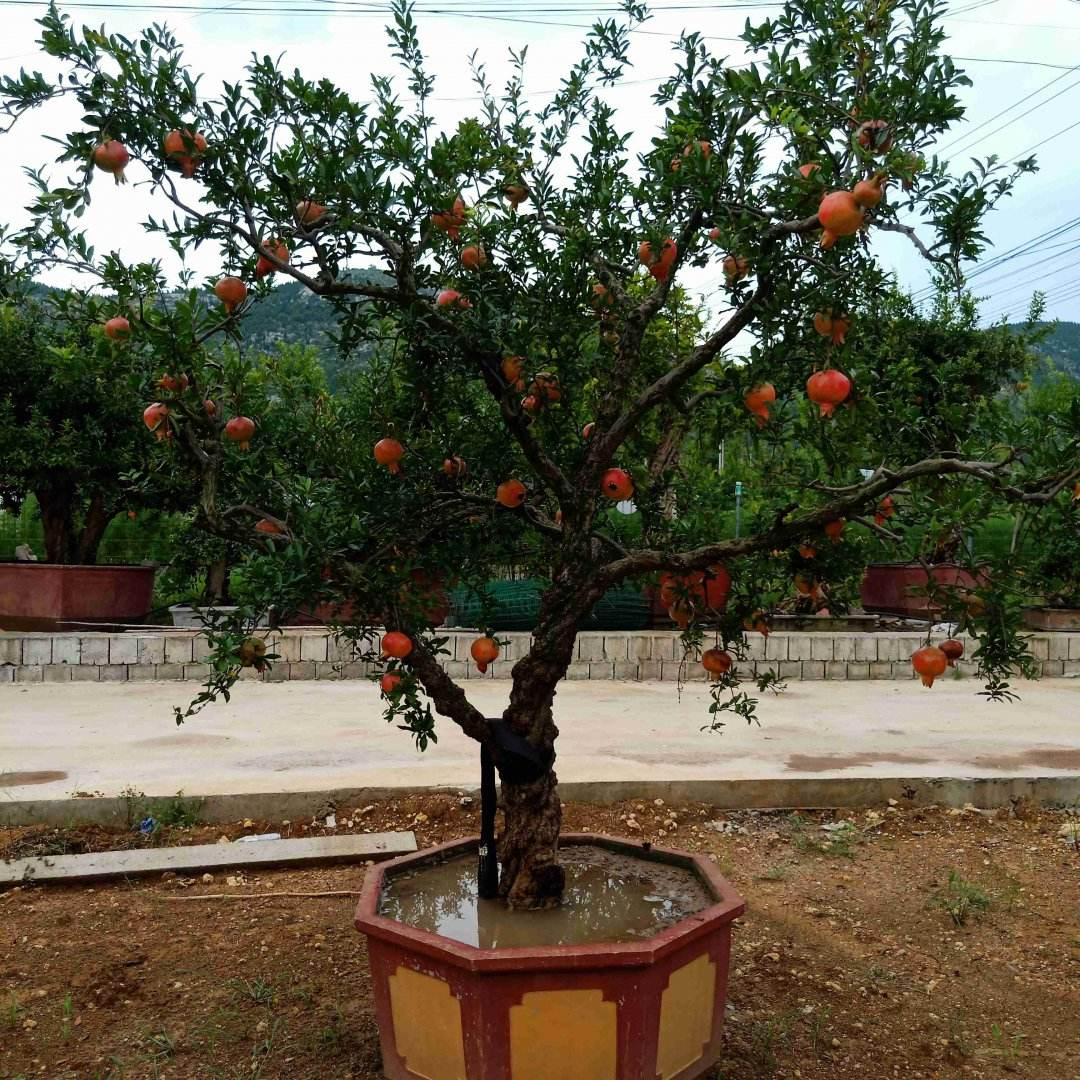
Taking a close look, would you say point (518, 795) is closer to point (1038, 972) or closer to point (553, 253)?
point (553, 253)

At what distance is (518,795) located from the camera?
8.95 ft

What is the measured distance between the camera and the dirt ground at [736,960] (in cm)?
271

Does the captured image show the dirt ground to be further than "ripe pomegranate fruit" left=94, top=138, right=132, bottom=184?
Yes

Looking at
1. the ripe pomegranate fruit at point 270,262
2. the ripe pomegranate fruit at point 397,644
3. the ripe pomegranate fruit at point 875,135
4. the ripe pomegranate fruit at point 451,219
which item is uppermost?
the ripe pomegranate fruit at point 875,135

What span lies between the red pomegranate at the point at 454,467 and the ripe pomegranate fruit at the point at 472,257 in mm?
538

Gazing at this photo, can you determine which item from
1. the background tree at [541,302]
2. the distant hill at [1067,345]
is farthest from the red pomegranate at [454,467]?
the distant hill at [1067,345]

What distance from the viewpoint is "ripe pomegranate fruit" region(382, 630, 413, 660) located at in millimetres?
2279

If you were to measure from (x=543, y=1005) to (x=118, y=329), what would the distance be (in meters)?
1.79

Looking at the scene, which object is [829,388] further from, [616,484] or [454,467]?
[454,467]

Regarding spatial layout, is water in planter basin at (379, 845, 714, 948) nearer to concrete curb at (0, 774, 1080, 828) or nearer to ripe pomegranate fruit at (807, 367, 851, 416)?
ripe pomegranate fruit at (807, 367, 851, 416)

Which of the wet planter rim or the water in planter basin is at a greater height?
the wet planter rim

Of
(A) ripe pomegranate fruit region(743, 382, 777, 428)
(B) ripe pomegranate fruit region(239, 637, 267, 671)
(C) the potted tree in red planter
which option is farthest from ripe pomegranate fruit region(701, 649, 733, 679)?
(B) ripe pomegranate fruit region(239, 637, 267, 671)

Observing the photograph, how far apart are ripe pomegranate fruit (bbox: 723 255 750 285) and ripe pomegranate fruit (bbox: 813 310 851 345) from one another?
0.72 feet

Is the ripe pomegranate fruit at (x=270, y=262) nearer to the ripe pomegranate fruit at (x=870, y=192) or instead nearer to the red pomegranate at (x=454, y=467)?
the red pomegranate at (x=454, y=467)
